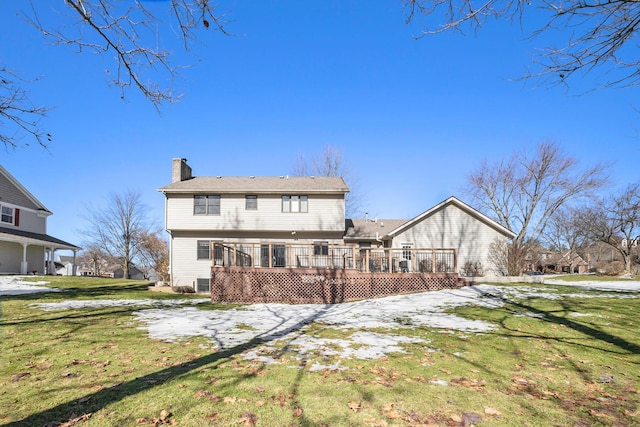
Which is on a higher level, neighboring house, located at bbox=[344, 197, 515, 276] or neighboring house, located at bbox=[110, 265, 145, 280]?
neighboring house, located at bbox=[344, 197, 515, 276]

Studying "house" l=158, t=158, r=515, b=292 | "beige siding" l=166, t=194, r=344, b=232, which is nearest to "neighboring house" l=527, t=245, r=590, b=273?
"house" l=158, t=158, r=515, b=292

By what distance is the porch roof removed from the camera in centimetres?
2194

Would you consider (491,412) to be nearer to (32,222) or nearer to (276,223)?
(276,223)

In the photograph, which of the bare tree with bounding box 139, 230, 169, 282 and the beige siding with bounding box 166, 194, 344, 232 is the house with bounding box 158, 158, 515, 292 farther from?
the bare tree with bounding box 139, 230, 169, 282

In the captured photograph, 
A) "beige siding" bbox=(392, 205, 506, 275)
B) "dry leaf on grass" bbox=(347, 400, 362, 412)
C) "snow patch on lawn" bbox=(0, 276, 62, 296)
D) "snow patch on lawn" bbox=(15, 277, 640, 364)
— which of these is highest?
"beige siding" bbox=(392, 205, 506, 275)

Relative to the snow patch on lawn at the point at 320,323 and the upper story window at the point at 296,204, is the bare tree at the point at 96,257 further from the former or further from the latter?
the snow patch on lawn at the point at 320,323

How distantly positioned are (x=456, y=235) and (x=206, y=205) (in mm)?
16022

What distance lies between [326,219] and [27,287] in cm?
1527

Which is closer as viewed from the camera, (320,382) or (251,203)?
(320,382)

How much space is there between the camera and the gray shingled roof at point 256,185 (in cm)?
2159

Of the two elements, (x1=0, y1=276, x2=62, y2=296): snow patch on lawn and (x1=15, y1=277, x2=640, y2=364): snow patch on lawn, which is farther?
(x1=0, y1=276, x2=62, y2=296): snow patch on lawn

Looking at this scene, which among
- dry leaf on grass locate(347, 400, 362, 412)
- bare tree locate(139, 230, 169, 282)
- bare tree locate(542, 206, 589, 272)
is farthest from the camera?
bare tree locate(542, 206, 589, 272)

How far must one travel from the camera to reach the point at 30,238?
77.7 feet

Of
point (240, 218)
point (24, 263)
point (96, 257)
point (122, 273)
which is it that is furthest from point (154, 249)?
point (122, 273)
